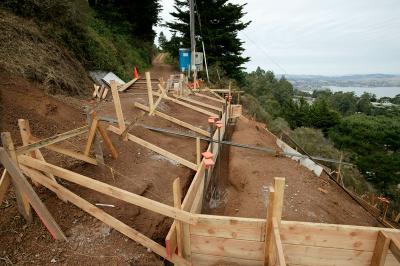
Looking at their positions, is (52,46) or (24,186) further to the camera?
(52,46)

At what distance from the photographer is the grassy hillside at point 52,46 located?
887 cm

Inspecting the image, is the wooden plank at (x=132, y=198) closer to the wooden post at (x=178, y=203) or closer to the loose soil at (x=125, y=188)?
the wooden post at (x=178, y=203)

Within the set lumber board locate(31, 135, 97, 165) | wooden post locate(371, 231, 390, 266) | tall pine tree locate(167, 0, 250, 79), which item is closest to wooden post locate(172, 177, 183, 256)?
lumber board locate(31, 135, 97, 165)

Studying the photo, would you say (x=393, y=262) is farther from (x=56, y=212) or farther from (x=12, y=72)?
(x=12, y=72)

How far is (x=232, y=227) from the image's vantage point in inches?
137

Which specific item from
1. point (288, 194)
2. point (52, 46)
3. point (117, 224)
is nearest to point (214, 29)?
point (52, 46)

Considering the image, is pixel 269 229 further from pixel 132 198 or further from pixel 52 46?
pixel 52 46

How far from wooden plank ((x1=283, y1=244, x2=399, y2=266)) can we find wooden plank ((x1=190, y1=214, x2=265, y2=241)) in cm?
43

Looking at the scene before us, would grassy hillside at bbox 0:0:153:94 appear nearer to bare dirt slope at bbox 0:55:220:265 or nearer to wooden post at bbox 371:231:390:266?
bare dirt slope at bbox 0:55:220:265

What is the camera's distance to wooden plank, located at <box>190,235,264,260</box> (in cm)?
356

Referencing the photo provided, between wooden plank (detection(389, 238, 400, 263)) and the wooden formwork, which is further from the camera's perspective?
the wooden formwork

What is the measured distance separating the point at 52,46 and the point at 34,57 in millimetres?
1645

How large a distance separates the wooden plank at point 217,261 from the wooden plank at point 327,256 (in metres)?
0.48

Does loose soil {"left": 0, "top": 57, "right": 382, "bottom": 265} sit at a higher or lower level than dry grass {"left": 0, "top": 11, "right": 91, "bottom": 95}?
lower
